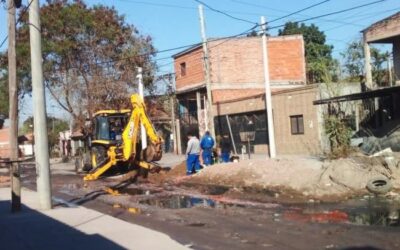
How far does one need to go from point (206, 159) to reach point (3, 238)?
14.5 meters

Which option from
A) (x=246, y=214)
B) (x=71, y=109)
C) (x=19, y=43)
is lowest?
(x=246, y=214)

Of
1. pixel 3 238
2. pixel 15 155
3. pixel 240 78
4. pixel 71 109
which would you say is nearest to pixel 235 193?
pixel 15 155

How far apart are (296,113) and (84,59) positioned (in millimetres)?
20222

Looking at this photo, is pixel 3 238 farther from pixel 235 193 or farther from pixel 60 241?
pixel 235 193

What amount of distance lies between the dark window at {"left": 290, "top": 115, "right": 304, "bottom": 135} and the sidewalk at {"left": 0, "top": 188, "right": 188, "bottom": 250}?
20174mm

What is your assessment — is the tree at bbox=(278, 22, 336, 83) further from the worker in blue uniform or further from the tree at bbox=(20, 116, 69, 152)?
the worker in blue uniform

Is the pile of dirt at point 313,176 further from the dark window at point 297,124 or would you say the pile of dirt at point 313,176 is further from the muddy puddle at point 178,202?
the dark window at point 297,124

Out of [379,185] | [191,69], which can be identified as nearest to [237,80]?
[191,69]

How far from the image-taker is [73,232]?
12.1 m

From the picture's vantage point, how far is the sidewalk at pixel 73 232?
34.4 feet

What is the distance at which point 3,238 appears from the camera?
11867mm

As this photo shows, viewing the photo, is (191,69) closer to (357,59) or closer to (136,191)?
(357,59)

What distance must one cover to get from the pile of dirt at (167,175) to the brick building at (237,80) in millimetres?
12222

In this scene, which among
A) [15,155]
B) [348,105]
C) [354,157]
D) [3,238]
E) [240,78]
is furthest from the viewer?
[240,78]
